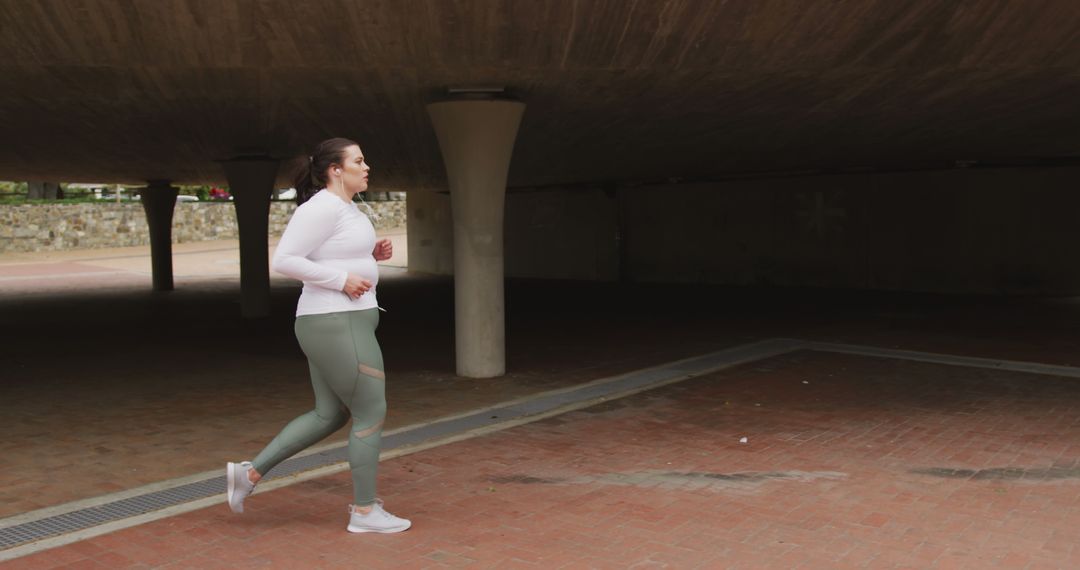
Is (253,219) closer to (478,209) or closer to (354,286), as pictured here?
(478,209)

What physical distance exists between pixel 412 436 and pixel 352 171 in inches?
132

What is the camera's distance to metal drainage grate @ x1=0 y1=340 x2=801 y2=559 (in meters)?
5.32

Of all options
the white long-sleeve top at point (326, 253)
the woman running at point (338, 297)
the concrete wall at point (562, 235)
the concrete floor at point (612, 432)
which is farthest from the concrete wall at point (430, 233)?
the white long-sleeve top at point (326, 253)

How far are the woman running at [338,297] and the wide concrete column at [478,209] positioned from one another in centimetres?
522

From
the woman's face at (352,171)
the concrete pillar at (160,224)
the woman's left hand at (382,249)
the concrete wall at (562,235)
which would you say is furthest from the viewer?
the concrete wall at (562,235)

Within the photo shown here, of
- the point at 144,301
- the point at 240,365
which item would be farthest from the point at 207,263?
the point at 240,365

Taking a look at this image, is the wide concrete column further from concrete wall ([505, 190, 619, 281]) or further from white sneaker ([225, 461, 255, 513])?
concrete wall ([505, 190, 619, 281])

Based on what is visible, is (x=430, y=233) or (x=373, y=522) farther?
(x=430, y=233)

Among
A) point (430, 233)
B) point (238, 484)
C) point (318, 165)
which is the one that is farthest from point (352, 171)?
point (430, 233)

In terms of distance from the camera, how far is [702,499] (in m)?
5.78

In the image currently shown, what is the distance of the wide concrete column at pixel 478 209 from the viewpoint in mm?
9969

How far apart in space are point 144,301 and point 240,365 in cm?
1119

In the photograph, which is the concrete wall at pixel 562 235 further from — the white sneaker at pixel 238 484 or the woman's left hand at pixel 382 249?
the white sneaker at pixel 238 484

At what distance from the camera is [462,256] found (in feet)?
34.5
